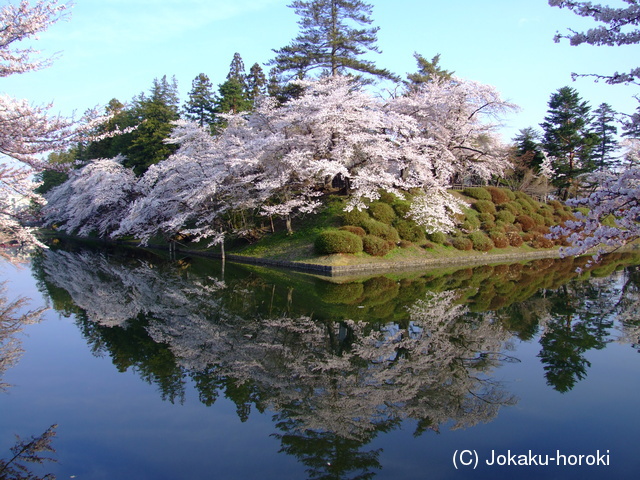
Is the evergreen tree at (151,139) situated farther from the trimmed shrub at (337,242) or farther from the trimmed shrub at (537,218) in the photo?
the trimmed shrub at (537,218)

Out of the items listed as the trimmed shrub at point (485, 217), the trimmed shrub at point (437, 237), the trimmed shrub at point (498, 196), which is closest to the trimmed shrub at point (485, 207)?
the trimmed shrub at point (485, 217)

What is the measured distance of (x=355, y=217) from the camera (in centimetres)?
2053

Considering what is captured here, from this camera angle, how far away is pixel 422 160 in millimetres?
21359

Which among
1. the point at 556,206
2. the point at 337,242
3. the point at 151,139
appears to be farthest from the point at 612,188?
the point at 151,139

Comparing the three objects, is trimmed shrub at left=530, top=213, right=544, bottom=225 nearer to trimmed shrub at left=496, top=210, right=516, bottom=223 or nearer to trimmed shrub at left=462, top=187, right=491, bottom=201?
trimmed shrub at left=496, top=210, right=516, bottom=223

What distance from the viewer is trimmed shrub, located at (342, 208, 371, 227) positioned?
66.8ft

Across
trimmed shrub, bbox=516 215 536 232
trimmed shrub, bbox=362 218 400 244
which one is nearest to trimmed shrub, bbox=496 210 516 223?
trimmed shrub, bbox=516 215 536 232

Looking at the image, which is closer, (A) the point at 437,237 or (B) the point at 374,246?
(B) the point at 374,246

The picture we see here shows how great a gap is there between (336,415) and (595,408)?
132 inches

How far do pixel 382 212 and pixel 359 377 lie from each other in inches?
612

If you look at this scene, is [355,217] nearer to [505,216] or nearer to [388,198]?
[388,198]

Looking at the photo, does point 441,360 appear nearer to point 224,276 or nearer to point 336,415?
point 336,415

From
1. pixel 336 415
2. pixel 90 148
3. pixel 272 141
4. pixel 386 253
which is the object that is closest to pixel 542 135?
pixel 386 253

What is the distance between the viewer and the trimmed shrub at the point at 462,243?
22062mm
